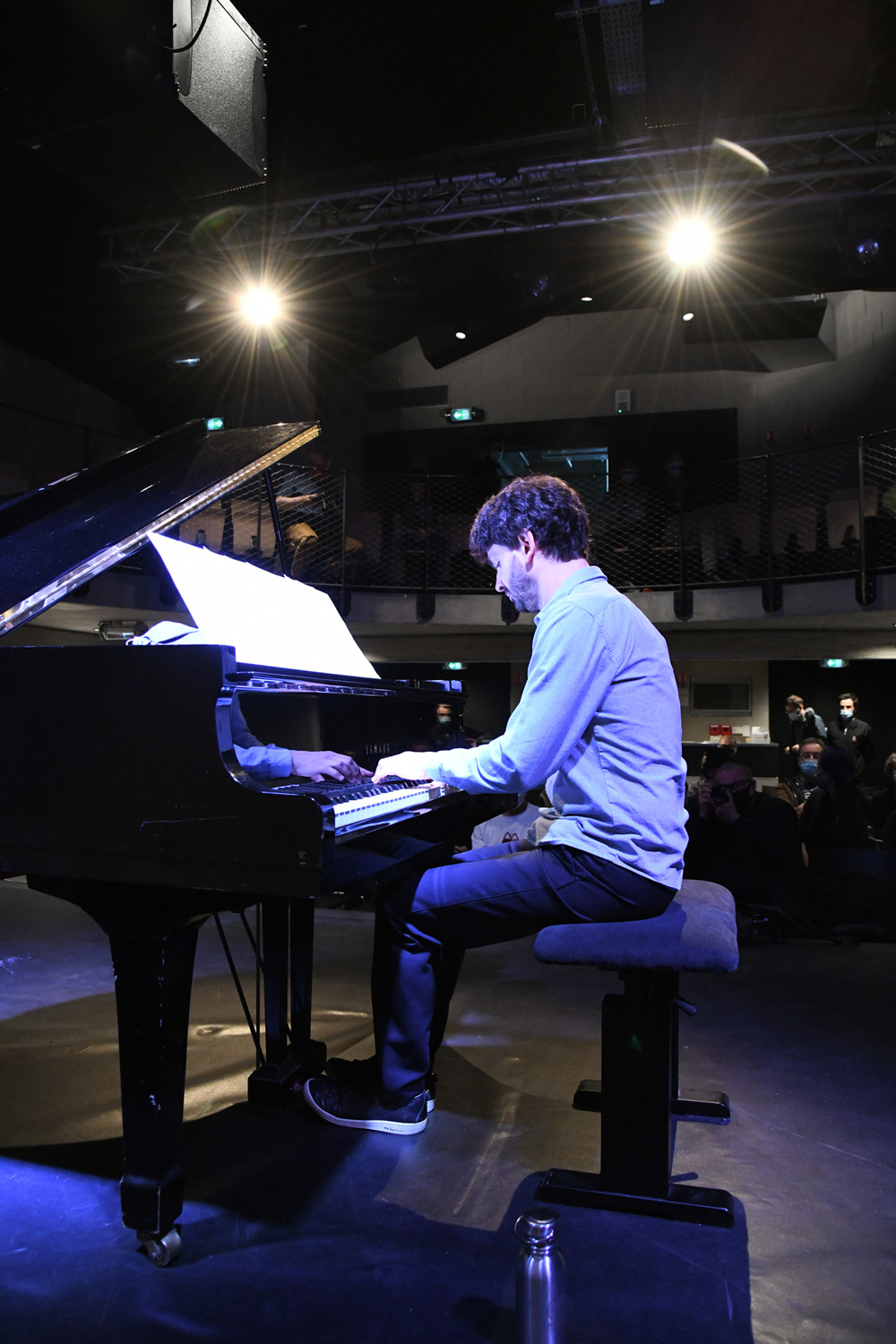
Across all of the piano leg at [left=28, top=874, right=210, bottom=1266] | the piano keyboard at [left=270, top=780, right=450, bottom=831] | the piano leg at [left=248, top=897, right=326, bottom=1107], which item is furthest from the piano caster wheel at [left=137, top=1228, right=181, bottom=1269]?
the piano keyboard at [left=270, top=780, right=450, bottom=831]

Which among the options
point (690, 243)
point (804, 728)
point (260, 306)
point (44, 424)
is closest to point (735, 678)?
point (804, 728)

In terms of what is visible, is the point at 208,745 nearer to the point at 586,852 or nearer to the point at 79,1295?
the point at 586,852

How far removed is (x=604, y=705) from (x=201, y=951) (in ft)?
10.7

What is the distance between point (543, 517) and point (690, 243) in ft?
18.1

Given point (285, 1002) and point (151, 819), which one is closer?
point (151, 819)

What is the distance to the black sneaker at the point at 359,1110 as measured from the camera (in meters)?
2.14

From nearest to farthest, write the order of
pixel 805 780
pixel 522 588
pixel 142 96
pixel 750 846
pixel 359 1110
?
1. pixel 522 588
2. pixel 359 1110
3. pixel 142 96
4. pixel 750 846
5. pixel 805 780

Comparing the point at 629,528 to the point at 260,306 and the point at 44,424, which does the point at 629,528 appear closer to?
the point at 260,306

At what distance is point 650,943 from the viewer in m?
1.75

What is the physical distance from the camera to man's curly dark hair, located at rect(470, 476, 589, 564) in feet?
6.57

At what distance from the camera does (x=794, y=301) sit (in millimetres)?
9359

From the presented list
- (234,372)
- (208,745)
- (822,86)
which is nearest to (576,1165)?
(208,745)

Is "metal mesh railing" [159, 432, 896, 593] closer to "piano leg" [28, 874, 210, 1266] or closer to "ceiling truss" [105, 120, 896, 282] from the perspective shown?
"ceiling truss" [105, 120, 896, 282]

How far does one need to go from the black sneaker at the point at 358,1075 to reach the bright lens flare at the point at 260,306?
6.57 meters
